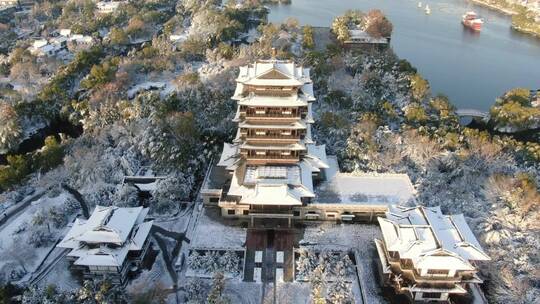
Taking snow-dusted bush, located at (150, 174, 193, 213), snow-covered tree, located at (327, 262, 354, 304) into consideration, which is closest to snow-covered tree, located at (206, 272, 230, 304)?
snow-covered tree, located at (327, 262, 354, 304)

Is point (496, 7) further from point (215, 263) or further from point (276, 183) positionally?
point (215, 263)

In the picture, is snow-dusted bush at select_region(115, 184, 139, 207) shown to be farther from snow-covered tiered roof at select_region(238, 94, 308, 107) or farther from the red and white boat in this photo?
the red and white boat

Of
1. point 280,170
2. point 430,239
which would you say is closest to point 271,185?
point 280,170

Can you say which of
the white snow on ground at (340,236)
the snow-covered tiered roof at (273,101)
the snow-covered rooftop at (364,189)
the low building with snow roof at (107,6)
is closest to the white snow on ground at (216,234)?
the white snow on ground at (340,236)

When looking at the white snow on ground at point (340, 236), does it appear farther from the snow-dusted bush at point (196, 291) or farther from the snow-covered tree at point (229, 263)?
the snow-dusted bush at point (196, 291)

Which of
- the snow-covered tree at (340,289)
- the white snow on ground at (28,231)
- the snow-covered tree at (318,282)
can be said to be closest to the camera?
the snow-covered tree at (340,289)

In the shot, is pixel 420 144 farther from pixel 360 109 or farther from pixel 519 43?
pixel 519 43

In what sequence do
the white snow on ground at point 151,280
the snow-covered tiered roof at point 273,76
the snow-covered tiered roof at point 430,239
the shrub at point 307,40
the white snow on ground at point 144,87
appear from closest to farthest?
the snow-covered tiered roof at point 430,239 < the white snow on ground at point 151,280 < the snow-covered tiered roof at point 273,76 < the white snow on ground at point 144,87 < the shrub at point 307,40

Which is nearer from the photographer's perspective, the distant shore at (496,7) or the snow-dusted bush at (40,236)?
the snow-dusted bush at (40,236)
